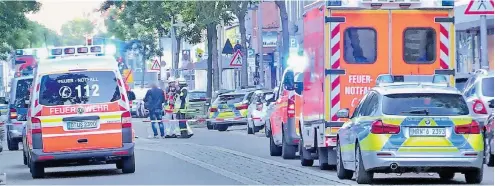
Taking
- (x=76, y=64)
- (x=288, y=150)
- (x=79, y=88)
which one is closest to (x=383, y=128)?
(x=79, y=88)

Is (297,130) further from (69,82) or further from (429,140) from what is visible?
(429,140)

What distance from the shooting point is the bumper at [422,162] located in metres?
18.6

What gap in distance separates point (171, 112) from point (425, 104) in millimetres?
22941

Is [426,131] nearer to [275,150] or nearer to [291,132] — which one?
[291,132]

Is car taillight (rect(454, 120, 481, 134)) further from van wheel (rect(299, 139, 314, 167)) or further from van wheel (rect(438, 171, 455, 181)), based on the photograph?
van wheel (rect(299, 139, 314, 167))

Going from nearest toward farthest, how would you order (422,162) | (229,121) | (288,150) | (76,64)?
1. (422,162)
2. (76,64)
3. (288,150)
4. (229,121)

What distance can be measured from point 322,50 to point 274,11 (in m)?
56.3

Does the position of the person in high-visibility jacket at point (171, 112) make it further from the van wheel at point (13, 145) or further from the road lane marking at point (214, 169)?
the road lane marking at point (214, 169)

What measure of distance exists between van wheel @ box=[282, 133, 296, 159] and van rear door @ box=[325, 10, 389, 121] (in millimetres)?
5040

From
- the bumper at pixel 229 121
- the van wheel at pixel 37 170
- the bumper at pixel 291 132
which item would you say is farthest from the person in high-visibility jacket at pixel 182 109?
the van wheel at pixel 37 170

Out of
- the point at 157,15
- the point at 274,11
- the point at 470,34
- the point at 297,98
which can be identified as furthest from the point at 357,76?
the point at 274,11

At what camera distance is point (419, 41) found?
22844 mm

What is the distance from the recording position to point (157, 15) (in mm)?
68688

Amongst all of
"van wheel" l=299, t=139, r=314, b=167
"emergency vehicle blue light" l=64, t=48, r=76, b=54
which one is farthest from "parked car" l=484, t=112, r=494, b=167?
"emergency vehicle blue light" l=64, t=48, r=76, b=54
